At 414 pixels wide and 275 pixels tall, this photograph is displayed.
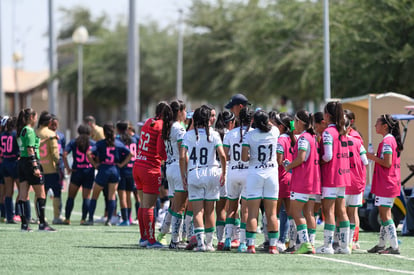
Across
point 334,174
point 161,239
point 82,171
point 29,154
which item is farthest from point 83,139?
point 334,174

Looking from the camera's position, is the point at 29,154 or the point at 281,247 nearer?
the point at 281,247

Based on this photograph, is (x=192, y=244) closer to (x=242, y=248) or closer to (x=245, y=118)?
(x=242, y=248)

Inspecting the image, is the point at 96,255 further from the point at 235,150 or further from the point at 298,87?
the point at 298,87

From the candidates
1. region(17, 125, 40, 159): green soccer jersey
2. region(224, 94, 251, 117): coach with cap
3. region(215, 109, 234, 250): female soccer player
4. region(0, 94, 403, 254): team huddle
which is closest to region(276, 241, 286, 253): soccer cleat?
region(0, 94, 403, 254): team huddle

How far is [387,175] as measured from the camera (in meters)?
13.9

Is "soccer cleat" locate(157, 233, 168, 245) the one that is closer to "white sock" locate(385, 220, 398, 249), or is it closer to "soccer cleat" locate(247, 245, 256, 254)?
"soccer cleat" locate(247, 245, 256, 254)

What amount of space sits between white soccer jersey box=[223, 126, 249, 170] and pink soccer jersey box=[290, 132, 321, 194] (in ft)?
2.53

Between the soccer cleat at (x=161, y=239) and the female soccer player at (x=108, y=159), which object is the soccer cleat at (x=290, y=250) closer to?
the soccer cleat at (x=161, y=239)

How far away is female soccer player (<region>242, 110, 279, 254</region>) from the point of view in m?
13.4

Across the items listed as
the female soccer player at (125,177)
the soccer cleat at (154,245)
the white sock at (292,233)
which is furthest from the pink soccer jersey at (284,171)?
the female soccer player at (125,177)

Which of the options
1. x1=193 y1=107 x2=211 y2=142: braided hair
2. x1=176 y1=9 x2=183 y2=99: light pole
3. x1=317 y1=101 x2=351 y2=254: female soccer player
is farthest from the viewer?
x1=176 y1=9 x2=183 y2=99: light pole

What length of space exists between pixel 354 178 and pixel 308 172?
86 cm

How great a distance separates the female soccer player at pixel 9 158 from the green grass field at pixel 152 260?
12.5ft

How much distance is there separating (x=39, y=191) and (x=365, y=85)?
49.9ft
